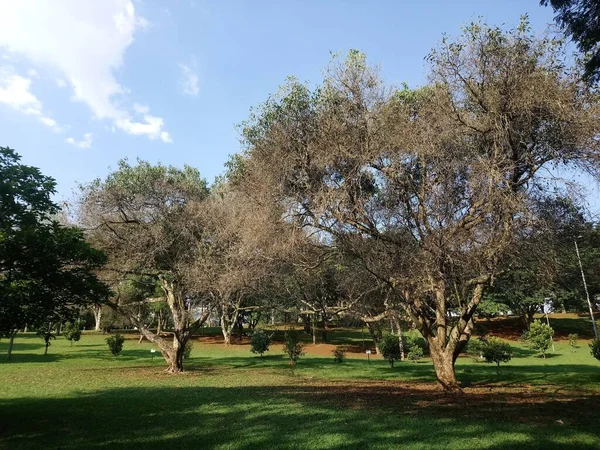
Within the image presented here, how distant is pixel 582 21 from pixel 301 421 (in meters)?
10.0

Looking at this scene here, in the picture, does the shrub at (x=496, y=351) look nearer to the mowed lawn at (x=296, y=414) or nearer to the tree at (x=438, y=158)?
the mowed lawn at (x=296, y=414)

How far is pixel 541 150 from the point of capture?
12.4 m

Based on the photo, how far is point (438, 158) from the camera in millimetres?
12352

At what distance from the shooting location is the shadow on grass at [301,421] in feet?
23.7

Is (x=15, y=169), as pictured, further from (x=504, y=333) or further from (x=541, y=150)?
(x=504, y=333)

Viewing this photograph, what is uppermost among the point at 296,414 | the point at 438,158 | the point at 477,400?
the point at 438,158

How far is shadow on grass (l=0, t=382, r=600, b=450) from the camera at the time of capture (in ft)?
23.7

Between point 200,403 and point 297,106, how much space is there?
31.8 ft

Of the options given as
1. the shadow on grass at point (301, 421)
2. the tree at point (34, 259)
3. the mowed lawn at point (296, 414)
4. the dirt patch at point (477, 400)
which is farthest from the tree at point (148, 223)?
the tree at point (34, 259)

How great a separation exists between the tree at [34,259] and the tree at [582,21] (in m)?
10.9

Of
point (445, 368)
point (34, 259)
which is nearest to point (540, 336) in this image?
point (445, 368)

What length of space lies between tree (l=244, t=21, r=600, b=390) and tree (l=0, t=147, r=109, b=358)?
6.18 m

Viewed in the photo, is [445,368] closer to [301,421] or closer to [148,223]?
[301,421]

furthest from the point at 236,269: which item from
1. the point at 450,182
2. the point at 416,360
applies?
the point at 416,360
